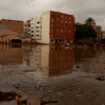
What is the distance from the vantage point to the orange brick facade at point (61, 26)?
200ft

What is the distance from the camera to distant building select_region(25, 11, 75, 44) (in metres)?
60.5

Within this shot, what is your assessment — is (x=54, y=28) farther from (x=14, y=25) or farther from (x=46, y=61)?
(x=46, y=61)

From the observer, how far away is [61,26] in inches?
2517

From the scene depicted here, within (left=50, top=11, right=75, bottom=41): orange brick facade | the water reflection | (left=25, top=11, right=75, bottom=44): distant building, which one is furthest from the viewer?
(left=50, top=11, right=75, bottom=41): orange brick facade

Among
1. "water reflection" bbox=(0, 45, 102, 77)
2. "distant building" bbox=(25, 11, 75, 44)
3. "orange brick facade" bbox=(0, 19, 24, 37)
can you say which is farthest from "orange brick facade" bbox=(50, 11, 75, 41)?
"water reflection" bbox=(0, 45, 102, 77)

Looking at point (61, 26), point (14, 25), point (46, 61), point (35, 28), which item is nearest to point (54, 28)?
A: point (61, 26)

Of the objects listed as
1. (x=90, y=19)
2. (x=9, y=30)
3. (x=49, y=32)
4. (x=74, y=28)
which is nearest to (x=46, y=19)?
(x=49, y=32)

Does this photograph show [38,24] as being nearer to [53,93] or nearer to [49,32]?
[49,32]

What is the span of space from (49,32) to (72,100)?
55.7m

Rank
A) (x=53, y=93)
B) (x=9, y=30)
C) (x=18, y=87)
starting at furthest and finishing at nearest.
→ 1. (x=9, y=30)
2. (x=18, y=87)
3. (x=53, y=93)

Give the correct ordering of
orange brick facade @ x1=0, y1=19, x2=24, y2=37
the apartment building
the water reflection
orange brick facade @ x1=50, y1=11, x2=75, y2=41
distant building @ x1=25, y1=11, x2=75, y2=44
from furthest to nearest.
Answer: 1. the apartment building
2. orange brick facade @ x1=0, y1=19, x2=24, y2=37
3. orange brick facade @ x1=50, y1=11, x2=75, y2=41
4. distant building @ x1=25, y1=11, x2=75, y2=44
5. the water reflection

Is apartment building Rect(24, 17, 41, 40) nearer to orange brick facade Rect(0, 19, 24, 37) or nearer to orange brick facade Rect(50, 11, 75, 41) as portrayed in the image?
orange brick facade Rect(0, 19, 24, 37)

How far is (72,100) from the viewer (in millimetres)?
5613

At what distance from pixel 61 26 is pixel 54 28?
182 inches
